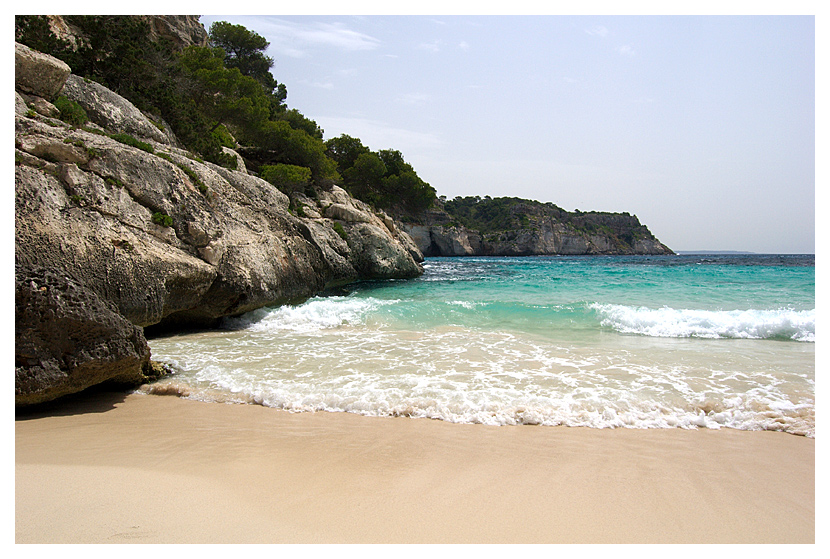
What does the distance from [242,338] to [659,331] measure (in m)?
10.5

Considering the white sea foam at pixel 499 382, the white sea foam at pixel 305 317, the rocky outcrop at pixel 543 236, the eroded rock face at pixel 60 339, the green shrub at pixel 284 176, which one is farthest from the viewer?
the rocky outcrop at pixel 543 236

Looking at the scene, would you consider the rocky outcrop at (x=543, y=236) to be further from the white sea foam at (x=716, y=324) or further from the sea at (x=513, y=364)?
the white sea foam at (x=716, y=324)

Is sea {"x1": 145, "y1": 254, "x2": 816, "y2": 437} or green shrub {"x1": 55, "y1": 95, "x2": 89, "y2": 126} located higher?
green shrub {"x1": 55, "y1": 95, "x2": 89, "y2": 126}

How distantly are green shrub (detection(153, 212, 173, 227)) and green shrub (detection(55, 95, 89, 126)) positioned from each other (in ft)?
11.6

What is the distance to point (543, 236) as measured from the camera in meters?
90.9

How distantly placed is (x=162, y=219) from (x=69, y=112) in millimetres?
4082

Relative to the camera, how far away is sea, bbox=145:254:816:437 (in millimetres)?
5520

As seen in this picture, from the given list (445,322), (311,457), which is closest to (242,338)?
(445,322)

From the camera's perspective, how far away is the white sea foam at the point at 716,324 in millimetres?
10320

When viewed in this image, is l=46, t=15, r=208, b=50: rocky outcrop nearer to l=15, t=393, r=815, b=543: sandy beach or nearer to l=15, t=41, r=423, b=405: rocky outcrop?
l=15, t=41, r=423, b=405: rocky outcrop

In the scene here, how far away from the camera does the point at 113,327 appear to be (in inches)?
215

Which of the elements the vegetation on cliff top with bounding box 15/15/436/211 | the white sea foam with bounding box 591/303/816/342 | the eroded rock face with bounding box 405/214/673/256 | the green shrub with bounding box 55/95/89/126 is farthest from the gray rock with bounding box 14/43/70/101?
the eroded rock face with bounding box 405/214/673/256

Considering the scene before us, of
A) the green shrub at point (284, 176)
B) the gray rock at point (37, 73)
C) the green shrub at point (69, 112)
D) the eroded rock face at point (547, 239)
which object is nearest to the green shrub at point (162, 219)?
the green shrub at point (69, 112)

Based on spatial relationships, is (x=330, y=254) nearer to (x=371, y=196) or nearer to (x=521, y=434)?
(x=521, y=434)
